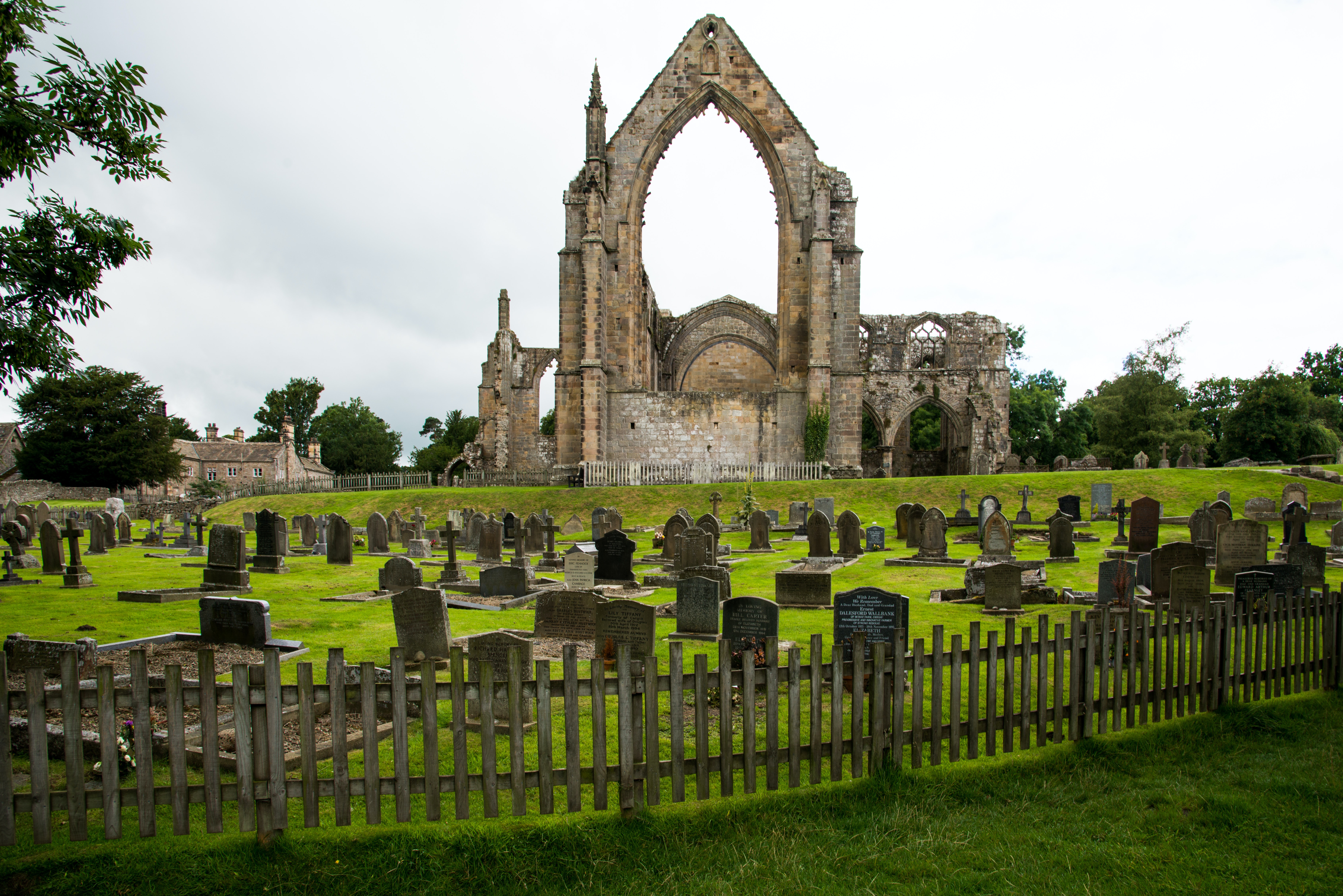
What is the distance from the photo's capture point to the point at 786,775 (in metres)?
4.34

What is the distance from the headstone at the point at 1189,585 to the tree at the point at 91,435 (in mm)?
54260

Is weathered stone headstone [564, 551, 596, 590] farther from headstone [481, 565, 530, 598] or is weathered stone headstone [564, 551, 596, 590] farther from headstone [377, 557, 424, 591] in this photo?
headstone [377, 557, 424, 591]

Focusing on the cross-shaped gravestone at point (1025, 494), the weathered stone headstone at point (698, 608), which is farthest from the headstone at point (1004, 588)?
the cross-shaped gravestone at point (1025, 494)

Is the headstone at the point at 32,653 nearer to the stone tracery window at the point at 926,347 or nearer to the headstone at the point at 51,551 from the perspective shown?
the headstone at the point at 51,551

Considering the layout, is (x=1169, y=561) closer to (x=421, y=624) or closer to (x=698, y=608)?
(x=698, y=608)

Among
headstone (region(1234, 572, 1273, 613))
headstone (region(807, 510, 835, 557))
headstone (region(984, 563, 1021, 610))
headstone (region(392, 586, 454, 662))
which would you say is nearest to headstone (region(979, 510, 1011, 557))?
headstone (region(807, 510, 835, 557))

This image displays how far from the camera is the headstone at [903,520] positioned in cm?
1650

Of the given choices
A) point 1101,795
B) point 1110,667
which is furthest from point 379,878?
point 1110,667

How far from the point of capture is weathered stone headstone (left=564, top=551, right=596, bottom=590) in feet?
33.3

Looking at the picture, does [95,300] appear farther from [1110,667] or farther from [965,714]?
[1110,667]

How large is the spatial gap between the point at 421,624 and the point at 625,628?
1798 mm

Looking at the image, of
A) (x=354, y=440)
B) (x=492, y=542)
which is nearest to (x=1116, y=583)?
(x=492, y=542)

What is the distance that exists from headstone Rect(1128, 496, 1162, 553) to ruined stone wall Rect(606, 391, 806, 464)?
54.8 ft

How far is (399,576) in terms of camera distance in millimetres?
10281
